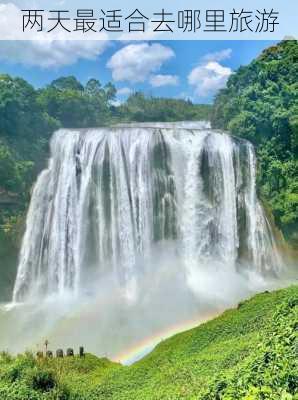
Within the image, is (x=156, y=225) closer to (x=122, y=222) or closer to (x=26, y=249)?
(x=122, y=222)

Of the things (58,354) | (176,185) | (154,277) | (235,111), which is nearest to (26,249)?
(154,277)

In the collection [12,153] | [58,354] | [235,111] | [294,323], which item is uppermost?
[235,111]

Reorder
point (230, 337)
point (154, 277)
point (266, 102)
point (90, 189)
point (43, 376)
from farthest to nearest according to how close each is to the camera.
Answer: point (266, 102) < point (90, 189) < point (154, 277) < point (230, 337) < point (43, 376)

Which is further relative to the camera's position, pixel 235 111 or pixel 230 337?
pixel 235 111

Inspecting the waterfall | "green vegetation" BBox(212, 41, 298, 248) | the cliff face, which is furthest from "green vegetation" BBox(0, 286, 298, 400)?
"green vegetation" BBox(212, 41, 298, 248)

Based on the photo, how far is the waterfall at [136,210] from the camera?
19.6 meters

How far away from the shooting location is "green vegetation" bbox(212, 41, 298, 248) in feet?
70.7

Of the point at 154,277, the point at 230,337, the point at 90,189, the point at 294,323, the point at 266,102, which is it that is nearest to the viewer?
the point at 294,323

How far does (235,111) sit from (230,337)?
17072 mm

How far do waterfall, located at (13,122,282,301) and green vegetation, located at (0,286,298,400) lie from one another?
23.7 feet

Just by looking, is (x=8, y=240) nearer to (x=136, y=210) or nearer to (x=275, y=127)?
(x=136, y=210)

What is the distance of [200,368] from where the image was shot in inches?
372

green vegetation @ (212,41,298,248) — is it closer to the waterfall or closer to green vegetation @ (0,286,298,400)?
the waterfall

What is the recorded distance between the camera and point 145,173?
67.0ft
